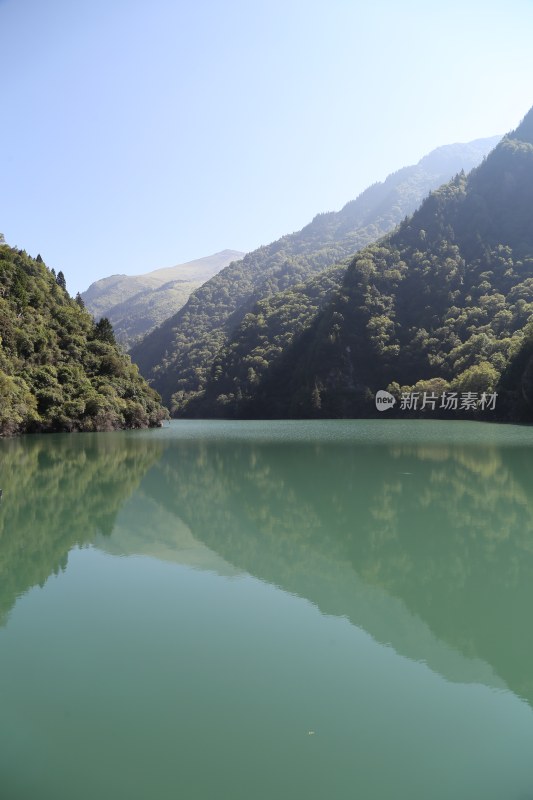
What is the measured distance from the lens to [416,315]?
116688mm

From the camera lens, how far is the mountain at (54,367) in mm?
56062

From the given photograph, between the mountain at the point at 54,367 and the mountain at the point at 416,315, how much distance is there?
4726 cm

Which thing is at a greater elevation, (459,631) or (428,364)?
(459,631)

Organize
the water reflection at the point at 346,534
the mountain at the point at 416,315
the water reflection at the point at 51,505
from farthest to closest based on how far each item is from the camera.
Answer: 1. the mountain at the point at 416,315
2. the water reflection at the point at 51,505
3. the water reflection at the point at 346,534

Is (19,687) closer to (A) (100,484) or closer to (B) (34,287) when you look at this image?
(A) (100,484)

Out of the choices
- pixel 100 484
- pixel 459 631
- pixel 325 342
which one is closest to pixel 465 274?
pixel 325 342

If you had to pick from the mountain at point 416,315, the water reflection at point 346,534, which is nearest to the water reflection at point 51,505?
the water reflection at point 346,534

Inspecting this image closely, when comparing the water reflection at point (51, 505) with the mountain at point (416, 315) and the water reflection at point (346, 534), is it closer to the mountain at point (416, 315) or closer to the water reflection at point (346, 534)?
the water reflection at point (346, 534)

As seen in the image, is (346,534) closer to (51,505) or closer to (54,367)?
(51,505)

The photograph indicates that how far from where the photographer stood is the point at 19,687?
654 centimetres

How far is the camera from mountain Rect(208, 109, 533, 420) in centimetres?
10438

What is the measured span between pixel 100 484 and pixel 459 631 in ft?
56.3

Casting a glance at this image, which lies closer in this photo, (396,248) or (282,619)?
(282,619)

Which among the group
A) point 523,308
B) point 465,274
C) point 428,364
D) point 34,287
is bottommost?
point 428,364
